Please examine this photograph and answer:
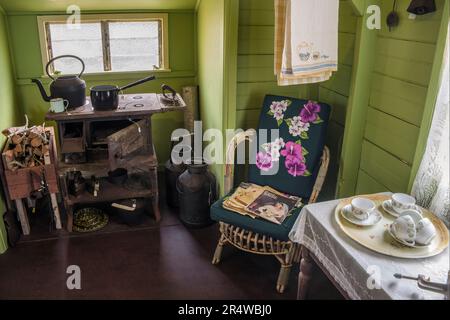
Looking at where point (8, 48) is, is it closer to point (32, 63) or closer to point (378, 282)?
point (32, 63)

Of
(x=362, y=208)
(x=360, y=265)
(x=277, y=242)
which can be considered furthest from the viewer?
(x=277, y=242)

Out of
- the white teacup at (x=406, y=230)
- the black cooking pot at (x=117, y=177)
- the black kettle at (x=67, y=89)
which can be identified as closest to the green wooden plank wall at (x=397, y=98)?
the white teacup at (x=406, y=230)

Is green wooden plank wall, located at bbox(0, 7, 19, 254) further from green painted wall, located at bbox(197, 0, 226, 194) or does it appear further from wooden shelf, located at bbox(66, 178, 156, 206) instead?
green painted wall, located at bbox(197, 0, 226, 194)

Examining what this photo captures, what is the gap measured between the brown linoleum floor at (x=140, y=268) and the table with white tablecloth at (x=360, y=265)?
65 centimetres

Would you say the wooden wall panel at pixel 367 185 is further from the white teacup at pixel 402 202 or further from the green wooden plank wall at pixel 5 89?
the green wooden plank wall at pixel 5 89

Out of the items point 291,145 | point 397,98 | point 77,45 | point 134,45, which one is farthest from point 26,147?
point 397,98

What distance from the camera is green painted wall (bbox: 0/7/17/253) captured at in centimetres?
270

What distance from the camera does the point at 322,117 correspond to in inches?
93.4

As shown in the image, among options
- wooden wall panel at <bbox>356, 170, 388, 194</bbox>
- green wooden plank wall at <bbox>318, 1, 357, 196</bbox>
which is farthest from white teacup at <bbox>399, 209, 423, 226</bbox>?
green wooden plank wall at <bbox>318, 1, 357, 196</bbox>

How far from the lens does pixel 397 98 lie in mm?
1929

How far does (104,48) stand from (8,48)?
2.31 ft

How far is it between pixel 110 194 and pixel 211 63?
118 centimetres

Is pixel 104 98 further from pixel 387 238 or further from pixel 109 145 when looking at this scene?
pixel 387 238

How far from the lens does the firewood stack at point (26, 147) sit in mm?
2583
